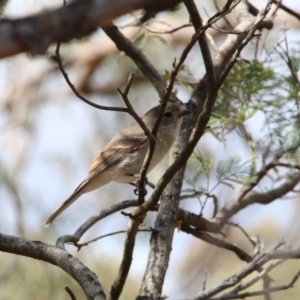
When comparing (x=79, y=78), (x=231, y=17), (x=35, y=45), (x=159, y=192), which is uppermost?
(x=79, y=78)

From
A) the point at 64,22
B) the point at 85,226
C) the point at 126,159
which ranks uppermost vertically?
the point at 126,159

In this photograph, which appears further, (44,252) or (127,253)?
(127,253)

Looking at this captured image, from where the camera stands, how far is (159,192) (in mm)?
3287

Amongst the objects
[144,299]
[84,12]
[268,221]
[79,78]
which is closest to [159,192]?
[144,299]

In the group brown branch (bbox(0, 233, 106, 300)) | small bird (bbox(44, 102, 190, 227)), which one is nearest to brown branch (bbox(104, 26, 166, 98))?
small bird (bbox(44, 102, 190, 227))

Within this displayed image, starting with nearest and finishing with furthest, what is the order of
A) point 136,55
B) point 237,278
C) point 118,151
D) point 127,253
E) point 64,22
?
1. point 64,22
2. point 127,253
3. point 237,278
4. point 136,55
5. point 118,151

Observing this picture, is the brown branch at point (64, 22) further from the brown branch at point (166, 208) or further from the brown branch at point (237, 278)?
the brown branch at point (237, 278)

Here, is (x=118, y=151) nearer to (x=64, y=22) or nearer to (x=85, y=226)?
(x=85, y=226)

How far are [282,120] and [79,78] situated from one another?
15.3ft

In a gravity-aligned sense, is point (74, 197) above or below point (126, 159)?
below

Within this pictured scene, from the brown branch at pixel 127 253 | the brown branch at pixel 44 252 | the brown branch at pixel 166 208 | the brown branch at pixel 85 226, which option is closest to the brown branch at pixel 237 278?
the brown branch at pixel 166 208

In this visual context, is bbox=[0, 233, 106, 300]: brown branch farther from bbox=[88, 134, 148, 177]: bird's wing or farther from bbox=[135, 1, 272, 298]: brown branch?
bbox=[88, 134, 148, 177]: bird's wing

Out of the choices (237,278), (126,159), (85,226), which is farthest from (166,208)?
(126,159)

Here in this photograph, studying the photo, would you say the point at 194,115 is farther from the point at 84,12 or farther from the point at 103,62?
the point at 103,62
